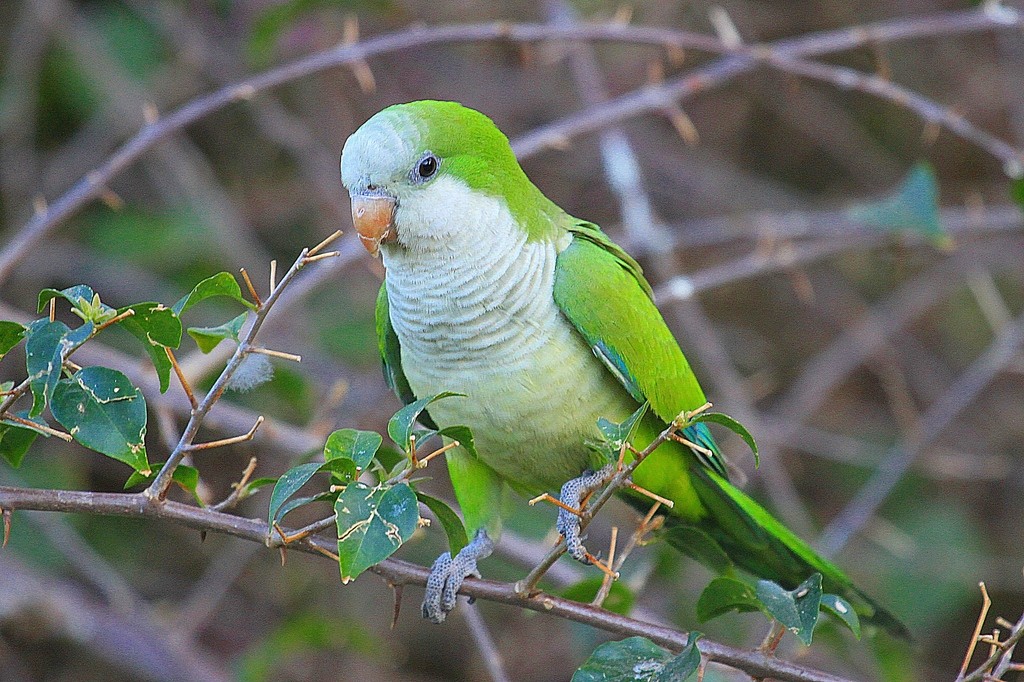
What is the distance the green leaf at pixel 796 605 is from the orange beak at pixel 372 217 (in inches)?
33.8

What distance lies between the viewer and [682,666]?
133cm

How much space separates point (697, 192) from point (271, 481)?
122 inches

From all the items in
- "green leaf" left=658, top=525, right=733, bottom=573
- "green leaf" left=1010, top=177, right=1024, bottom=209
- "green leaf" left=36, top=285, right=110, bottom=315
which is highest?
"green leaf" left=1010, top=177, right=1024, bottom=209

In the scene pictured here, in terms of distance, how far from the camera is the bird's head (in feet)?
5.85

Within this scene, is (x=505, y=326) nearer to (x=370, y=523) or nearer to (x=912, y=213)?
(x=370, y=523)

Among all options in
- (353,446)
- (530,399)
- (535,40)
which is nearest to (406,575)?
(353,446)

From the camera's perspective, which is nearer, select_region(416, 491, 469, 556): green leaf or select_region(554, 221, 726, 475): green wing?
select_region(416, 491, 469, 556): green leaf

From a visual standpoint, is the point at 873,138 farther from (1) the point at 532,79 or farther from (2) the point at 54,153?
(2) the point at 54,153

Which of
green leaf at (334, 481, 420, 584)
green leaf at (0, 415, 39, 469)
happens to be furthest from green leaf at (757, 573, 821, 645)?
green leaf at (0, 415, 39, 469)

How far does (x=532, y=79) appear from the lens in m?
4.20

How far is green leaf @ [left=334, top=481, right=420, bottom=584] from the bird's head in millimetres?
654

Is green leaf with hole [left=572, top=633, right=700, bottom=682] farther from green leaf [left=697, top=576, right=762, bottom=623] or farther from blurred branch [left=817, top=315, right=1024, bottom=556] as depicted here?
blurred branch [left=817, top=315, right=1024, bottom=556]

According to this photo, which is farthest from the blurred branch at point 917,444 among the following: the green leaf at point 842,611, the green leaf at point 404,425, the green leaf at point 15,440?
the green leaf at point 15,440

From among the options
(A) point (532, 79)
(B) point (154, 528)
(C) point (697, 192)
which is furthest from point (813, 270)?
(B) point (154, 528)
